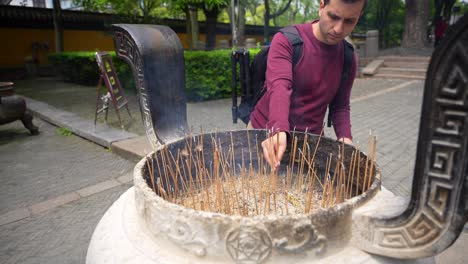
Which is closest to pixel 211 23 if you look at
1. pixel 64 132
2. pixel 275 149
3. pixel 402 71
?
pixel 402 71

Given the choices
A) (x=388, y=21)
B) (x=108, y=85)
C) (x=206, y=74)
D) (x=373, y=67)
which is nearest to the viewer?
(x=108, y=85)

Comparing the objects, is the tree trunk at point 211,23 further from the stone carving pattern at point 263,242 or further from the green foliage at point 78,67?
the stone carving pattern at point 263,242

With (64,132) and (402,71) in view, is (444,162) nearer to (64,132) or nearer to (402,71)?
(64,132)

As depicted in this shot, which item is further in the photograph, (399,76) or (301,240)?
(399,76)

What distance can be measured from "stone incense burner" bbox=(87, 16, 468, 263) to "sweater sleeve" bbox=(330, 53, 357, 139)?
0.50 m

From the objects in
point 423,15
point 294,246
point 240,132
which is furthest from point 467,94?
point 423,15

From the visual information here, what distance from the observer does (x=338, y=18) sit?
1553mm

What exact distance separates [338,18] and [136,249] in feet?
4.30

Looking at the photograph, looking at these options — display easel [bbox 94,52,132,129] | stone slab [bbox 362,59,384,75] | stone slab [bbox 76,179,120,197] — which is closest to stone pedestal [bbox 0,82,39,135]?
display easel [bbox 94,52,132,129]

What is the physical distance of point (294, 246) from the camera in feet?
3.28

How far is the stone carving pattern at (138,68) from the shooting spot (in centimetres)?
172

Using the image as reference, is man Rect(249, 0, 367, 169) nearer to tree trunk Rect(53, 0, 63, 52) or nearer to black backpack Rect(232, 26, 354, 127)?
black backpack Rect(232, 26, 354, 127)

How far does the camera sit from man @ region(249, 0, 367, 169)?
155 centimetres

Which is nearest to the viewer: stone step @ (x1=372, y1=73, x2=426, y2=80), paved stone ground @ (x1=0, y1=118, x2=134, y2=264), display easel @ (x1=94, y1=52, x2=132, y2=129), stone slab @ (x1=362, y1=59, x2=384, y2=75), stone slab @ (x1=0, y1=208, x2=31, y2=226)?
paved stone ground @ (x1=0, y1=118, x2=134, y2=264)
